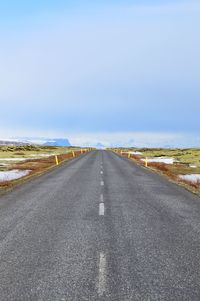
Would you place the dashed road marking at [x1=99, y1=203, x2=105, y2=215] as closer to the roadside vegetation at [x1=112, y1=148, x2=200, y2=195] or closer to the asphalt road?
the asphalt road

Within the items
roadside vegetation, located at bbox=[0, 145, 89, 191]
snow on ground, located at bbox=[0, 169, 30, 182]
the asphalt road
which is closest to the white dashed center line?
the asphalt road

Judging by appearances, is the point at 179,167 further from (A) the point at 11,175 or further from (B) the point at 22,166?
(A) the point at 11,175

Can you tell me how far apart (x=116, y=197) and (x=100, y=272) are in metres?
9.77

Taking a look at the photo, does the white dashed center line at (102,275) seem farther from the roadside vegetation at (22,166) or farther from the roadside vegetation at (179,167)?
the roadside vegetation at (22,166)

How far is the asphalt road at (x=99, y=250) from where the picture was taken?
239 inches

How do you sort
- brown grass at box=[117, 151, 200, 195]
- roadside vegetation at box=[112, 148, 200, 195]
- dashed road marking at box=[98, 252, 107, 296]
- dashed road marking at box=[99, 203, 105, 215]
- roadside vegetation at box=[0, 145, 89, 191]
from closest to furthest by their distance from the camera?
dashed road marking at box=[98, 252, 107, 296] → dashed road marking at box=[99, 203, 105, 215] → brown grass at box=[117, 151, 200, 195] → roadside vegetation at box=[112, 148, 200, 195] → roadside vegetation at box=[0, 145, 89, 191]

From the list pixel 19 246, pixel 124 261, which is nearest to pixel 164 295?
pixel 124 261

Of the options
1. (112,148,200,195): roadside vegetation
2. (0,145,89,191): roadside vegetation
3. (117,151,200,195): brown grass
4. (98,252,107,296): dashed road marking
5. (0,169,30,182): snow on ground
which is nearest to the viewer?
(98,252,107,296): dashed road marking

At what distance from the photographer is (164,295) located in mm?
5855

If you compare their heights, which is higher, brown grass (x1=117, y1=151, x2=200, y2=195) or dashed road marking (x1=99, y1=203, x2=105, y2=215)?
dashed road marking (x1=99, y1=203, x2=105, y2=215)

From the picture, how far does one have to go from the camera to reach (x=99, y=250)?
830 centimetres

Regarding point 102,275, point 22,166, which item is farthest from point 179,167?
point 102,275

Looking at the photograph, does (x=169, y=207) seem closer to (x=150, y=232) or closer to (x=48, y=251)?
(x=150, y=232)

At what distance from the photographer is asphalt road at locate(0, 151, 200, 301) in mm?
6066
